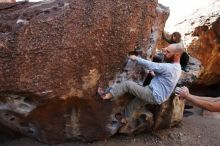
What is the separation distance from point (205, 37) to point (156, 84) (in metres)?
3.67

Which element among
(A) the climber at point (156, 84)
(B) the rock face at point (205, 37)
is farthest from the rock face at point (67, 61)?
(B) the rock face at point (205, 37)

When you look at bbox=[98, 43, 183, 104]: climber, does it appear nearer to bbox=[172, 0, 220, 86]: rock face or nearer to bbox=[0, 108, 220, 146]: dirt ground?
bbox=[0, 108, 220, 146]: dirt ground

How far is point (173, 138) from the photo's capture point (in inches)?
220

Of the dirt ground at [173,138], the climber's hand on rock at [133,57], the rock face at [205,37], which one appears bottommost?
the dirt ground at [173,138]

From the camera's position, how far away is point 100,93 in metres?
4.83

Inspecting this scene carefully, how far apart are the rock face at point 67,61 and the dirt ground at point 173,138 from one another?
0.50 feet

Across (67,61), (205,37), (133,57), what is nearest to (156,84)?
(133,57)

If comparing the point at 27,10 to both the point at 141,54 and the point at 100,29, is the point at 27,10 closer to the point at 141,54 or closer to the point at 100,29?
the point at 100,29

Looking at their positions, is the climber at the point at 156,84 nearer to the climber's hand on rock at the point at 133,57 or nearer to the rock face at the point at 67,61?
the climber's hand on rock at the point at 133,57

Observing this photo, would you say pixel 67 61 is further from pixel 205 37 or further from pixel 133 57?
pixel 205 37

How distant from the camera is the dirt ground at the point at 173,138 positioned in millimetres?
5371

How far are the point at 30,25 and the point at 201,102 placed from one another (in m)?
1.96

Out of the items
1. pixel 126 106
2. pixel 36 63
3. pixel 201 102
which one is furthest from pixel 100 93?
pixel 201 102

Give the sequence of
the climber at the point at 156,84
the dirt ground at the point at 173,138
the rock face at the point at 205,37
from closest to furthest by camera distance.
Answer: the climber at the point at 156,84, the dirt ground at the point at 173,138, the rock face at the point at 205,37
